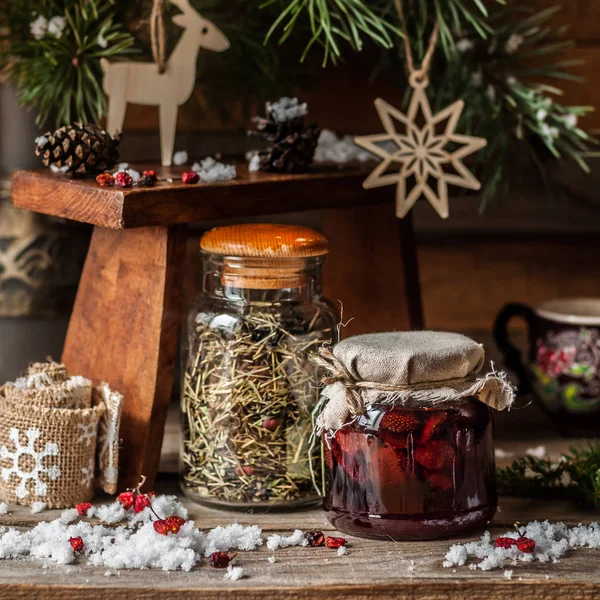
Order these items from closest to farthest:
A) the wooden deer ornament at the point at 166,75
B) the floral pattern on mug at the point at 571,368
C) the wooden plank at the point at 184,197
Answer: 1. the wooden plank at the point at 184,197
2. the wooden deer ornament at the point at 166,75
3. the floral pattern on mug at the point at 571,368

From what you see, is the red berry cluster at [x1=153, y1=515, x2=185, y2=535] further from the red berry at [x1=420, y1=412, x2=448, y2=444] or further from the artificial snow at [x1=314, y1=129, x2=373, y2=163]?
the artificial snow at [x1=314, y1=129, x2=373, y2=163]

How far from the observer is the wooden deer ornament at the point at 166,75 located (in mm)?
1007

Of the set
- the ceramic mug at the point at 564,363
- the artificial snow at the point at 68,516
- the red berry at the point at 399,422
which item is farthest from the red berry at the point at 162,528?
the ceramic mug at the point at 564,363

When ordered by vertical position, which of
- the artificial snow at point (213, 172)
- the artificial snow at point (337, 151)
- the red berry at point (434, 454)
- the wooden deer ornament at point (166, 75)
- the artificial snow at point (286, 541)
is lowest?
the artificial snow at point (286, 541)

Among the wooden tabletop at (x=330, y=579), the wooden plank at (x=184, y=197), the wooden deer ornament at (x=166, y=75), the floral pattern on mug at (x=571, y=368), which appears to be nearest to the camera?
the wooden tabletop at (x=330, y=579)

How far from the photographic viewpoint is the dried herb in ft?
2.98

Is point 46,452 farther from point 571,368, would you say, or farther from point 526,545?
point 571,368

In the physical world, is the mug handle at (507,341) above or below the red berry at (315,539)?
above

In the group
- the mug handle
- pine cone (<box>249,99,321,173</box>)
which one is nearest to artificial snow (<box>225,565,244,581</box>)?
pine cone (<box>249,99,321,173</box>)

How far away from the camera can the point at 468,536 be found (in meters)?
0.86

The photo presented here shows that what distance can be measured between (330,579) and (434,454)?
5.5 inches

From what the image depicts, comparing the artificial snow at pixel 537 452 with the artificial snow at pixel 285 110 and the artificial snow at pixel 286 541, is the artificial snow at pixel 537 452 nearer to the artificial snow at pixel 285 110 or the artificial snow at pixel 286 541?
the artificial snow at pixel 286 541

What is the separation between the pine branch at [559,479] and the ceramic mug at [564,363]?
0.13m

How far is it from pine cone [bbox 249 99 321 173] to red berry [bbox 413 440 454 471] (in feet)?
1.18
